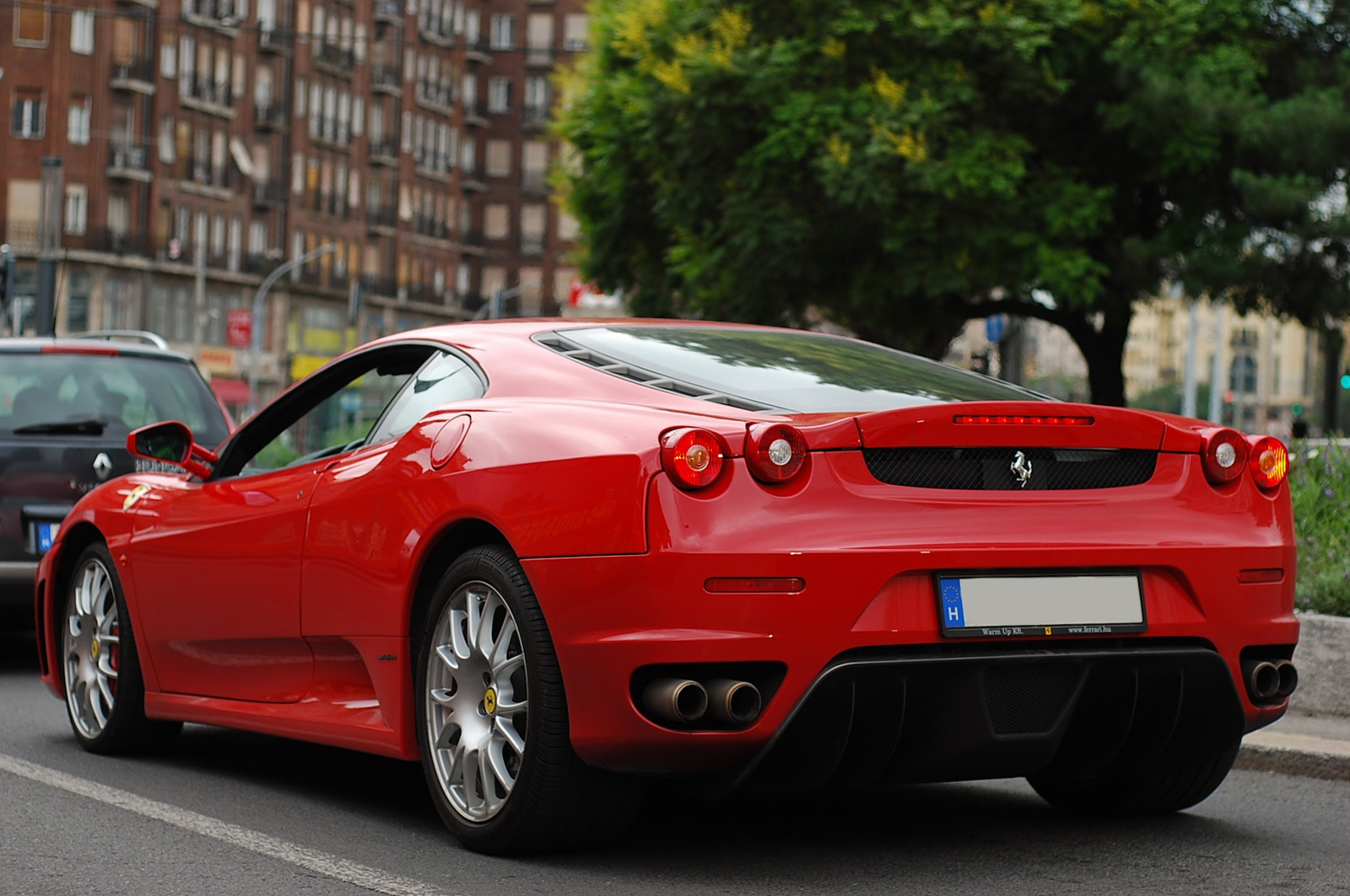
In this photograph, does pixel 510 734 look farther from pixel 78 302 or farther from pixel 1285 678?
pixel 78 302

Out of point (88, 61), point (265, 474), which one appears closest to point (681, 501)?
point (265, 474)

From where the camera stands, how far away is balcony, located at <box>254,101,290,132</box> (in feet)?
275

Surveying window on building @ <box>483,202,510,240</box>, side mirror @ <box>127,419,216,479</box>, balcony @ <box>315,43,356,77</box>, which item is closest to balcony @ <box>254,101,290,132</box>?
balcony @ <box>315,43,356,77</box>

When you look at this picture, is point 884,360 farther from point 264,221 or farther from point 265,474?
point 264,221

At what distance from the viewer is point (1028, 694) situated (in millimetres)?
4984

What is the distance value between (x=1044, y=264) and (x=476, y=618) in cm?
2562

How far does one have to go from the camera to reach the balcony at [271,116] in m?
83.9

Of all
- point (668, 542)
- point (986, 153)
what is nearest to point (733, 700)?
point (668, 542)

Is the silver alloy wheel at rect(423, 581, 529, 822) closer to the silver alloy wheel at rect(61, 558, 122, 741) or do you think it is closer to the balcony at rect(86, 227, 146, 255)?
the silver alloy wheel at rect(61, 558, 122, 741)

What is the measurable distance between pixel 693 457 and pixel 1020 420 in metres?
0.82

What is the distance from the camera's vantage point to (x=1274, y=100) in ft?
107

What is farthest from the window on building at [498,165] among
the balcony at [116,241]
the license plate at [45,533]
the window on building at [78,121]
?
the license plate at [45,533]

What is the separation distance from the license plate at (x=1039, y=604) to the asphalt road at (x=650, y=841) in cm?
61

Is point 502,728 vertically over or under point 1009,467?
under
